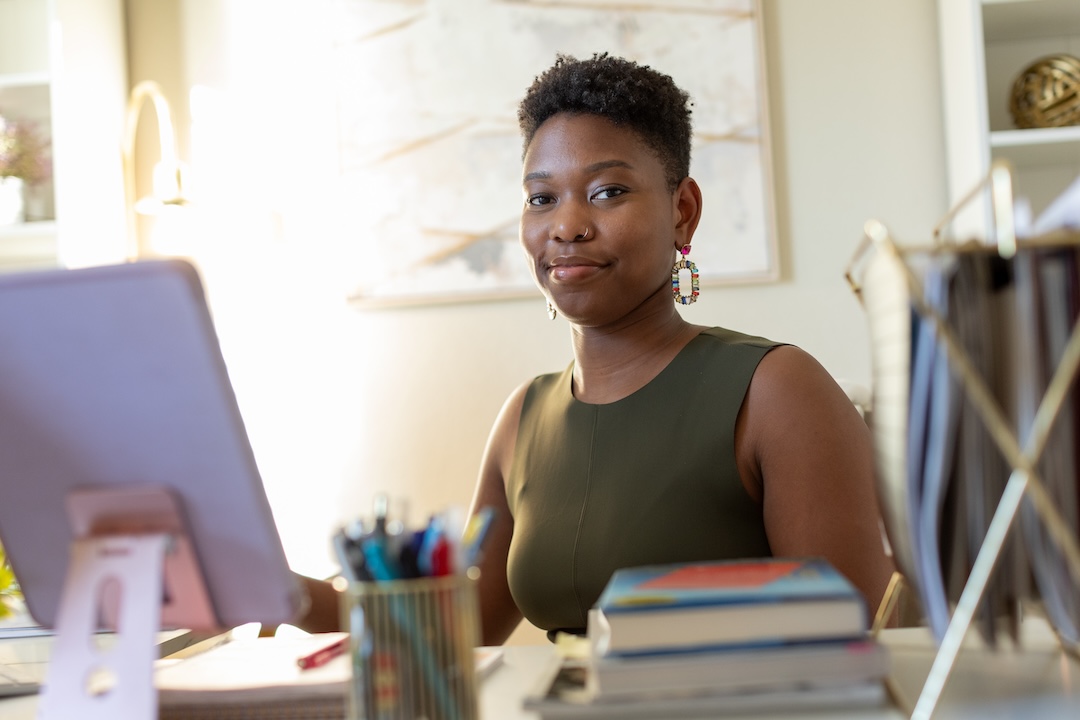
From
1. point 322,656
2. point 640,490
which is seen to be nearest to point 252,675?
point 322,656

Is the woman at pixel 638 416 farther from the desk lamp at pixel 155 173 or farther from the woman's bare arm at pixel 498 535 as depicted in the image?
the desk lamp at pixel 155 173

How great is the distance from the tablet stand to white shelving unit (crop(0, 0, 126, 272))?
2.03m

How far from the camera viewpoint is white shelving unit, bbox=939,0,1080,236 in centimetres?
239

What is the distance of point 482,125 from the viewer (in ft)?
9.03

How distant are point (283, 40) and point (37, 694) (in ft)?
7.33

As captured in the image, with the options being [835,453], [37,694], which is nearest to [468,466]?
[835,453]

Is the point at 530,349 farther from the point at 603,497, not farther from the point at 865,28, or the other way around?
the point at 603,497

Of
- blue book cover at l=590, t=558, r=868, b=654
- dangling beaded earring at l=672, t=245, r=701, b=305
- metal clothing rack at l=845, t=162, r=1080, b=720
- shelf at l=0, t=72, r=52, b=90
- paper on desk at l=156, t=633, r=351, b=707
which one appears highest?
shelf at l=0, t=72, r=52, b=90

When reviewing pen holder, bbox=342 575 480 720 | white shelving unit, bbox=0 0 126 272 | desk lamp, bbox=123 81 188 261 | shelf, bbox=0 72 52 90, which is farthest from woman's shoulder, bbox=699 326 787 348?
shelf, bbox=0 72 52 90

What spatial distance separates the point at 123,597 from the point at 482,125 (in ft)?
7.17

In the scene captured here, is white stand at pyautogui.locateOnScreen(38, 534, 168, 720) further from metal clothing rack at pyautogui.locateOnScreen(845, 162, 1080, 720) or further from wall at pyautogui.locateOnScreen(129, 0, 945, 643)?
wall at pyautogui.locateOnScreen(129, 0, 945, 643)

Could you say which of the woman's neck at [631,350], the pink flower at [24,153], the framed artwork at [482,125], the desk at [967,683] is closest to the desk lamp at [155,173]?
the pink flower at [24,153]

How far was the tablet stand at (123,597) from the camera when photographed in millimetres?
693

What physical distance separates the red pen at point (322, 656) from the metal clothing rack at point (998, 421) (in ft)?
1.46
